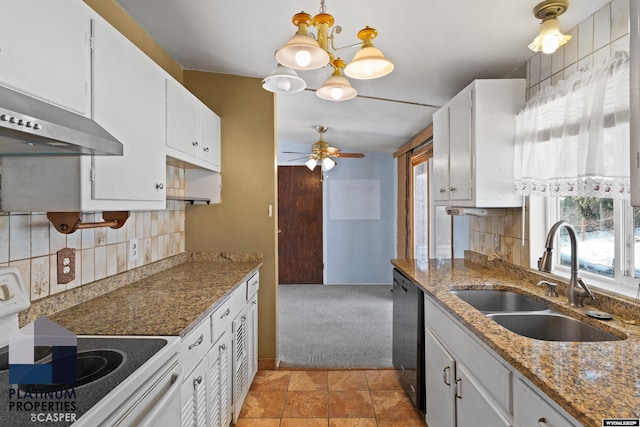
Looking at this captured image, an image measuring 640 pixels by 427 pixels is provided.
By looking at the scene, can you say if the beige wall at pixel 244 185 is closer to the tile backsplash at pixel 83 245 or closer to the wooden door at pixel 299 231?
the tile backsplash at pixel 83 245

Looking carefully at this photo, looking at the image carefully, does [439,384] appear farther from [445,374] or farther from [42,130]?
[42,130]

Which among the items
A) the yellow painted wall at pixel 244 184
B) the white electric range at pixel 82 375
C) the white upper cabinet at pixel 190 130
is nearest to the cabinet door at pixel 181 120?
the white upper cabinet at pixel 190 130

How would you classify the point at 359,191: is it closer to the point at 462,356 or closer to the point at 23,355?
the point at 462,356

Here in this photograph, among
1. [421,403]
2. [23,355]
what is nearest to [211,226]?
[23,355]

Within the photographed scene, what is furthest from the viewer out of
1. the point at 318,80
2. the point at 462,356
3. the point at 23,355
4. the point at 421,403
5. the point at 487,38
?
the point at 318,80

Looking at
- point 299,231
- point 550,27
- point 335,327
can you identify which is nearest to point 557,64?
point 550,27

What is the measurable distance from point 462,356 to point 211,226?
83.5 inches

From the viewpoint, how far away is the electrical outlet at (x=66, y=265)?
1.50m

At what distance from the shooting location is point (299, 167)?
19.7 ft

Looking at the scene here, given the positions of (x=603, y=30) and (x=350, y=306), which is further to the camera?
(x=350, y=306)

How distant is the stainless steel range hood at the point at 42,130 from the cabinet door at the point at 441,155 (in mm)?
2167

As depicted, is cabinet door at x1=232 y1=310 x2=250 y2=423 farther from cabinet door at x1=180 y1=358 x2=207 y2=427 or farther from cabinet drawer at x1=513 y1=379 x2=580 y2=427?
cabinet drawer at x1=513 y1=379 x2=580 y2=427

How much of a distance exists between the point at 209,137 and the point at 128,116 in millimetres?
1079

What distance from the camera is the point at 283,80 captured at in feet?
5.63
